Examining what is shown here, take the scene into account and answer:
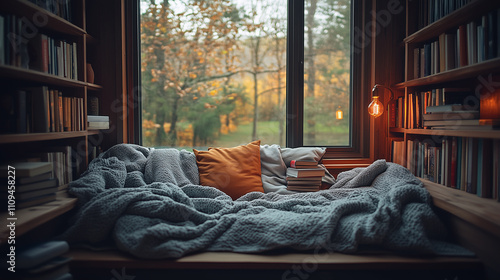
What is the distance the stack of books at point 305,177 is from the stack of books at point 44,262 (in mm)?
1433

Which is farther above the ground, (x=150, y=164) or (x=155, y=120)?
(x=155, y=120)

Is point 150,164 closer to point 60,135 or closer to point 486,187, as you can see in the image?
point 60,135

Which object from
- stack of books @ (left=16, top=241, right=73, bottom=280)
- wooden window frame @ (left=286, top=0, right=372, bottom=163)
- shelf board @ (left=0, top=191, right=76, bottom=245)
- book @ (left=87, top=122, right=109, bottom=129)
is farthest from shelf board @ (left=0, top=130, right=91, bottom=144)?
wooden window frame @ (left=286, top=0, right=372, bottom=163)

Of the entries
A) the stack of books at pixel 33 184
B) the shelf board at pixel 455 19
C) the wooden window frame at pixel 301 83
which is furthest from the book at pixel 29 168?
the shelf board at pixel 455 19

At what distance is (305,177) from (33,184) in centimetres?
163

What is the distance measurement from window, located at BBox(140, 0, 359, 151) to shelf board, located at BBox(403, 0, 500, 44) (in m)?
0.62

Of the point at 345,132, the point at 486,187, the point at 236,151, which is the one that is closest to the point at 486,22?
the point at 486,187

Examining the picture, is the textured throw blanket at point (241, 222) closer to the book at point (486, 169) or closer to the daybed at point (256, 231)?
the daybed at point (256, 231)

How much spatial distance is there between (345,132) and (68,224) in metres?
2.22

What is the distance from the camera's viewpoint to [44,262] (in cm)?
130

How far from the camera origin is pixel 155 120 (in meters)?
2.79

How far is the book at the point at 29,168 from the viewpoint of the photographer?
1.48 meters

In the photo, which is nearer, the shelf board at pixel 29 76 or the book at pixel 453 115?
the shelf board at pixel 29 76

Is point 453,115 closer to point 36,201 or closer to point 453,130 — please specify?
point 453,130
